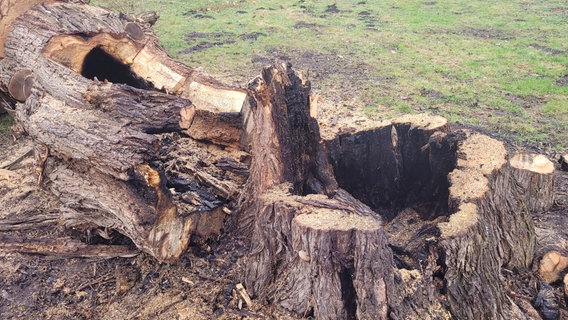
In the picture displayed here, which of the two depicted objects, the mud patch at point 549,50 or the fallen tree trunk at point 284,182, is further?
the mud patch at point 549,50

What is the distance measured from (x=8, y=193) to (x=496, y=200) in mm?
4263

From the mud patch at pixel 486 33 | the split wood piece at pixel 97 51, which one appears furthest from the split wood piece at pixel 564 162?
the mud patch at pixel 486 33

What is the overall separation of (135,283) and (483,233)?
2.26m

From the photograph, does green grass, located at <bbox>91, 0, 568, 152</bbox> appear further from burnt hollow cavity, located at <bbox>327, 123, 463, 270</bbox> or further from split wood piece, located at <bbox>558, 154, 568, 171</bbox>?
burnt hollow cavity, located at <bbox>327, 123, 463, 270</bbox>

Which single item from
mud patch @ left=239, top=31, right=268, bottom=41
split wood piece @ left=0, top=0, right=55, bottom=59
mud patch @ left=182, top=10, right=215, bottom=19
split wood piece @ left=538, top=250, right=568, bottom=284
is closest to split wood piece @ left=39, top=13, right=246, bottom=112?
split wood piece @ left=0, top=0, right=55, bottom=59

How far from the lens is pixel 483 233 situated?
106 inches

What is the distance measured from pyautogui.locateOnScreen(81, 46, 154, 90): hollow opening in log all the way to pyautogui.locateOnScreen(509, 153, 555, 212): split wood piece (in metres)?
3.40

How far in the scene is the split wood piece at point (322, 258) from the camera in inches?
91.4

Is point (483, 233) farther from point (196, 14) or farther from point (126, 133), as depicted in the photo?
point (196, 14)

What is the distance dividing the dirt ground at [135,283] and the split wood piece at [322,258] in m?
0.19

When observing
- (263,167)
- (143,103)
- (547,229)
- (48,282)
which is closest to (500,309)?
(547,229)

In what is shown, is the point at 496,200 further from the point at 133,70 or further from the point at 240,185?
the point at 133,70

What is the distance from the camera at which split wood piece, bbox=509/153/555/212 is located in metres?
3.73

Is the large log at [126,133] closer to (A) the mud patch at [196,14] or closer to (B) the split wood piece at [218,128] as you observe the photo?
(B) the split wood piece at [218,128]
